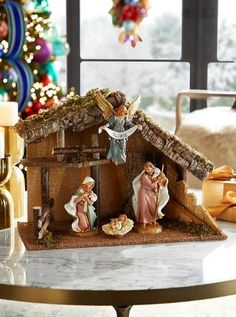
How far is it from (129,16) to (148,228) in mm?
4028

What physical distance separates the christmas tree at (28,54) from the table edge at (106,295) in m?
2.87

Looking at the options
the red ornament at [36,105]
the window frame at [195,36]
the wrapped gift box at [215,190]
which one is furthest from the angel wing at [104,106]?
the window frame at [195,36]

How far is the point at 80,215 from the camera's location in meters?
2.11

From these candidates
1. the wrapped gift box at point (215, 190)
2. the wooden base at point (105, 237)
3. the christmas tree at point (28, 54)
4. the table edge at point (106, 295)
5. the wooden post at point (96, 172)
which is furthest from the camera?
the christmas tree at point (28, 54)

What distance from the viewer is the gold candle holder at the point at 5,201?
2256 mm

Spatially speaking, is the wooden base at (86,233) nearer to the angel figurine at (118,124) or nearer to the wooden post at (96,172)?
the wooden post at (96,172)

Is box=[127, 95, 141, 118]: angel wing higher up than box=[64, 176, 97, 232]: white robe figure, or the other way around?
box=[127, 95, 141, 118]: angel wing

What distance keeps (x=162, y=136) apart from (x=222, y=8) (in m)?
4.32

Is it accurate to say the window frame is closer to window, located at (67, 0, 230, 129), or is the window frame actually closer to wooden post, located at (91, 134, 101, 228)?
window, located at (67, 0, 230, 129)

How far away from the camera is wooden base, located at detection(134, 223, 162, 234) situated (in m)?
2.15

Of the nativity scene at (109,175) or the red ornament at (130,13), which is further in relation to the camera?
the red ornament at (130,13)

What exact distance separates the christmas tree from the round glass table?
257 centimetres

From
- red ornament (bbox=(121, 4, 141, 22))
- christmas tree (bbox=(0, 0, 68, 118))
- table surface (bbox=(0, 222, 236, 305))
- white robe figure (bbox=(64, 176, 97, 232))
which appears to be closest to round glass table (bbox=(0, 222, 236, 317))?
table surface (bbox=(0, 222, 236, 305))

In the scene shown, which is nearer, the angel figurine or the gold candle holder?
the angel figurine
